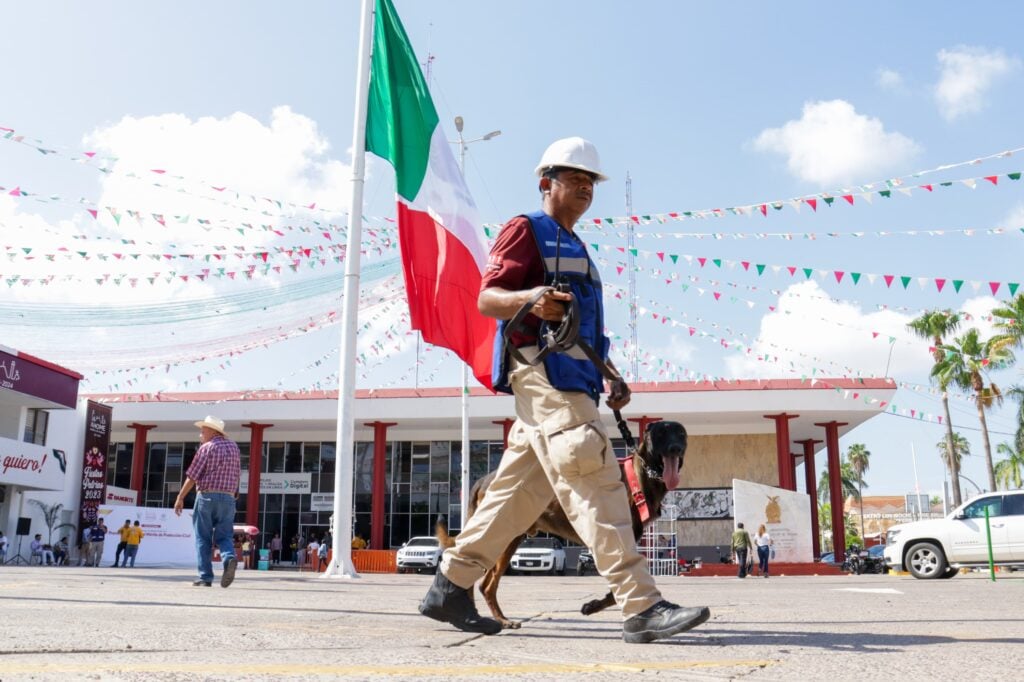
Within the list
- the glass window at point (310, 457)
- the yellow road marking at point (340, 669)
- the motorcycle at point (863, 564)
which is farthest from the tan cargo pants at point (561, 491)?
the glass window at point (310, 457)

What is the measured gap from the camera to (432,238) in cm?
1319

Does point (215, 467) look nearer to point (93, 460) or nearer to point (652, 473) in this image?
point (652, 473)

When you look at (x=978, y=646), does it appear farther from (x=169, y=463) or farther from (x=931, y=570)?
(x=169, y=463)

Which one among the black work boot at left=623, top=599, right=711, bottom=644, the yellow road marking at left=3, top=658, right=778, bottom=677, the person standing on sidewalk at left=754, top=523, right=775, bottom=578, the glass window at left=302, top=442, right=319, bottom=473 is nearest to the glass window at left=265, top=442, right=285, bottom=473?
the glass window at left=302, top=442, right=319, bottom=473

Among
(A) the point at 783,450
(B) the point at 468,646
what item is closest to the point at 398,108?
(B) the point at 468,646

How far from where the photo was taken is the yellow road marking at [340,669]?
242 cm

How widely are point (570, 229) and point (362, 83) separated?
1168 centimetres

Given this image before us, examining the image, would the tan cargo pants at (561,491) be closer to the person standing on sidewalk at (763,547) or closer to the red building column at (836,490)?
the person standing on sidewalk at (763,547)

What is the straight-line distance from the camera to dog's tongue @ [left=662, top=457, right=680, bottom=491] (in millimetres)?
4934

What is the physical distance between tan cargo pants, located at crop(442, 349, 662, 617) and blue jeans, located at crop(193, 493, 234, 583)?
5.61 metres

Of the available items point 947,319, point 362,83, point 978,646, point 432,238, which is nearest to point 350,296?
point 432,238

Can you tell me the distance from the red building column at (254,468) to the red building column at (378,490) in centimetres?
496

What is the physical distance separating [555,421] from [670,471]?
64.5 inches

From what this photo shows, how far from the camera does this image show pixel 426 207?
13.3m
